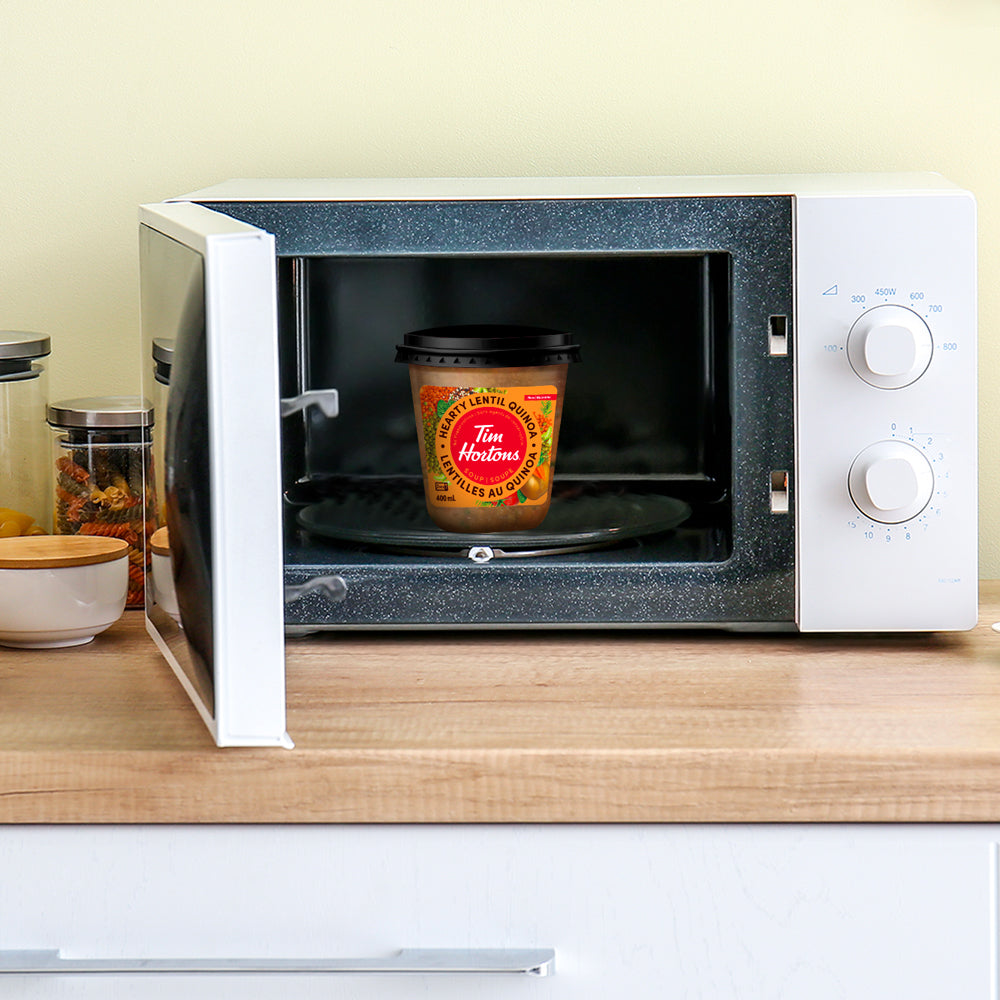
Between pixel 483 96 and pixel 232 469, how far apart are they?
0.63 metres

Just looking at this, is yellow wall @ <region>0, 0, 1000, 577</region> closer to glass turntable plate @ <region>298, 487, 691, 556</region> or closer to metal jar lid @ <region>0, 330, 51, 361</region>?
metal jar lid @ <region>0, 330, 51, 361</region>

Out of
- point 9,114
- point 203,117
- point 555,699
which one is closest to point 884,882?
point 555,699

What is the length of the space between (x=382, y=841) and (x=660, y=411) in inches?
19.6

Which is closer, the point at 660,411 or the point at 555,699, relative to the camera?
the point at 555,699

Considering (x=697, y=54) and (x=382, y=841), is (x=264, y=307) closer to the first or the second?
(x=382, y=841)

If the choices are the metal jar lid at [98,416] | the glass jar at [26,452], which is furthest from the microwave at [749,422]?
the glass jar at [26,452]

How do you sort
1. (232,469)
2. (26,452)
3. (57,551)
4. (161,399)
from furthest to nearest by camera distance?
(26,452)
(57,551)
(161,399)
(232,469)

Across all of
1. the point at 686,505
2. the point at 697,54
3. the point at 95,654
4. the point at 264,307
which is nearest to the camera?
the point at 264,307

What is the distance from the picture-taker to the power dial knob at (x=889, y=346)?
74 centimetres

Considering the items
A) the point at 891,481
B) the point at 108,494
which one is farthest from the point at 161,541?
the point at 891,481

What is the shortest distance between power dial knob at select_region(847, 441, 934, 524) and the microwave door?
381 millimetres

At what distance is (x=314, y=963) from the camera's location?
606 millimetres

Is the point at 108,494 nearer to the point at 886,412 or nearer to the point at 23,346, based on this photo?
the point at 23,346

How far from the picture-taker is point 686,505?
3.00ft
